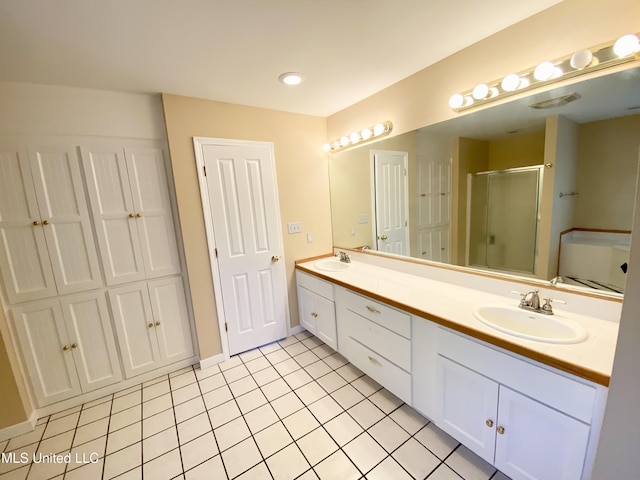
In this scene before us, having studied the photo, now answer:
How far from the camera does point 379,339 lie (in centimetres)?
177

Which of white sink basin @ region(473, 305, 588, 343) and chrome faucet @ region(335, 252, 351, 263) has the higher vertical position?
chrome faucet @ region(335, 252, 351, 263)

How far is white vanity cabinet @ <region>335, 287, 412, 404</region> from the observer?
161 centimetres

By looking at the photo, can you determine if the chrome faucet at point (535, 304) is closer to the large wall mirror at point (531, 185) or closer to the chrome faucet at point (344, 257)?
the large wall mirror at point (531, 185)

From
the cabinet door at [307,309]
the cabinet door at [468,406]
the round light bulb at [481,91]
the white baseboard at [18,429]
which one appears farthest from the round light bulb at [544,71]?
the white baseboard at [18,429]

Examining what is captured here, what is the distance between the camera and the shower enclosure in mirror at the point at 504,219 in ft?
4.81

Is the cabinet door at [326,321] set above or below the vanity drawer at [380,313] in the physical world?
below

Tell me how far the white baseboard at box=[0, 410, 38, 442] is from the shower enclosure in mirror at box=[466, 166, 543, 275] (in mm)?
3220

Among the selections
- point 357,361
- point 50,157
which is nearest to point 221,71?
point 50,157

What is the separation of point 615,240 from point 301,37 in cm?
185

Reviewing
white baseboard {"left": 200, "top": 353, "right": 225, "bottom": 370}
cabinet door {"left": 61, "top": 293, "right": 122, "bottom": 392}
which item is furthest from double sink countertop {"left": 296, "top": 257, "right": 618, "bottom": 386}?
cabinet door {"left": 61, "top": 293, "right": 122, "bottom": 392}

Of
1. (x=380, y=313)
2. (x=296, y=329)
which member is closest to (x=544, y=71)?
(x=380, y=313)

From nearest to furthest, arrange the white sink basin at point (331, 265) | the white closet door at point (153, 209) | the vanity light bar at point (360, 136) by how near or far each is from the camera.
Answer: the white closet door at point (153, 209)
the vanity light bar at point (360, 136)
the white sink basin at point (331, 265)

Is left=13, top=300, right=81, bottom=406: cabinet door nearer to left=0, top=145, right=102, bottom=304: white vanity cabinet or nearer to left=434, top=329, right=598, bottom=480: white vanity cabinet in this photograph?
left=0, top=145, right=102, bottom=304: white vanity cabinet

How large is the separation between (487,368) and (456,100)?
1.53m
